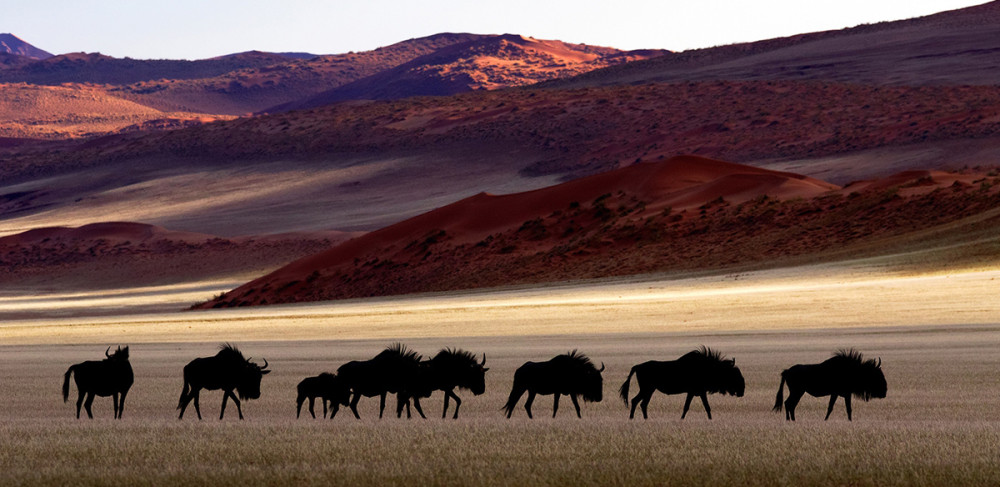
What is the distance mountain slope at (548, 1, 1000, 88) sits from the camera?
105m

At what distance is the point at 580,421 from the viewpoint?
26.6ft

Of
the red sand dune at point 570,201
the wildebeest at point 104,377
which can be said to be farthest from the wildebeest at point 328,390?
the red sand dune at point 570,201

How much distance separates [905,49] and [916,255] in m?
95.5

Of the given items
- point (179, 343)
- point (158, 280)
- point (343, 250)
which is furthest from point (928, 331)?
point (158, 280)

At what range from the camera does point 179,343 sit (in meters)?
20.4

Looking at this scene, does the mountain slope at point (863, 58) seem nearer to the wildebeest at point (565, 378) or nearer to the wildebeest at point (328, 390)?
the wildebeest at point (565, 378)

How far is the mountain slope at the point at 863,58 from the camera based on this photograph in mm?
104875

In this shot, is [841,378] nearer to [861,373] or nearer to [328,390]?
[861,373]

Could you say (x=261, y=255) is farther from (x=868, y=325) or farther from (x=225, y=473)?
(x=225, y=473)

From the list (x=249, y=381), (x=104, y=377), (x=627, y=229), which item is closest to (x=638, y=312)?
(x=249, y=381)

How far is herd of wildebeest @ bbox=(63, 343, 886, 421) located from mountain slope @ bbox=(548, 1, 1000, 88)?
96123 mm

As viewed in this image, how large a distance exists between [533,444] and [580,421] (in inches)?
52.3

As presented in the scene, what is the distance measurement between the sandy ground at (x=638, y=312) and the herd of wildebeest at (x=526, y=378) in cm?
1109

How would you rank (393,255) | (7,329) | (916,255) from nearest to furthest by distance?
(7,329)
(916,255)
(393,255)
